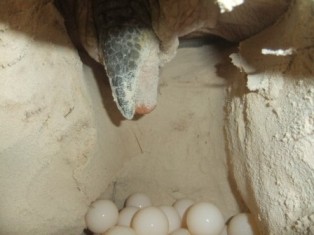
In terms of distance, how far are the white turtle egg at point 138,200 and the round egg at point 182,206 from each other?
0.25ft

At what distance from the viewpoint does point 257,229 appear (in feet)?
3.15

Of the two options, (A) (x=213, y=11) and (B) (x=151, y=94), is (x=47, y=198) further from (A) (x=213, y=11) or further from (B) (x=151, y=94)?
(A) (x=213, y=11)

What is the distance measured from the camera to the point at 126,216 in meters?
1.06

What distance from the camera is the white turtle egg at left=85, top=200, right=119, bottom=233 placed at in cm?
102

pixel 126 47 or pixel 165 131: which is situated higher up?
pixel 126 47

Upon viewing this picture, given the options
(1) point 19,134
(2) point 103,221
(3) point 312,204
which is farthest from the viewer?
(2) point 103,221

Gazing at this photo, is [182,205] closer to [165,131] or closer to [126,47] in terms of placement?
[165,131]

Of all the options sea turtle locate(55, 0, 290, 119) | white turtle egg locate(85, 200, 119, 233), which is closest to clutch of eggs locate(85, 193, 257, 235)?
white turtle egg locate(85, 200, 119, 233)

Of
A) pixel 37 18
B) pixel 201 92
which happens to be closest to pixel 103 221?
pixel 201 92

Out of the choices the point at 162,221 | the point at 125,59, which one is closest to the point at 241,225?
the point at 162,221

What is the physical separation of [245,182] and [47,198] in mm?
445

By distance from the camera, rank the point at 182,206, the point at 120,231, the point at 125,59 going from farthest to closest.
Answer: the point at 182,206 → the point at 120,231 → the point at 125,59

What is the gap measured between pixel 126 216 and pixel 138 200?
0.25 feet

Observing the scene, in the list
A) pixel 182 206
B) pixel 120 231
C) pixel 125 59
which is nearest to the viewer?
pixel 125 59
